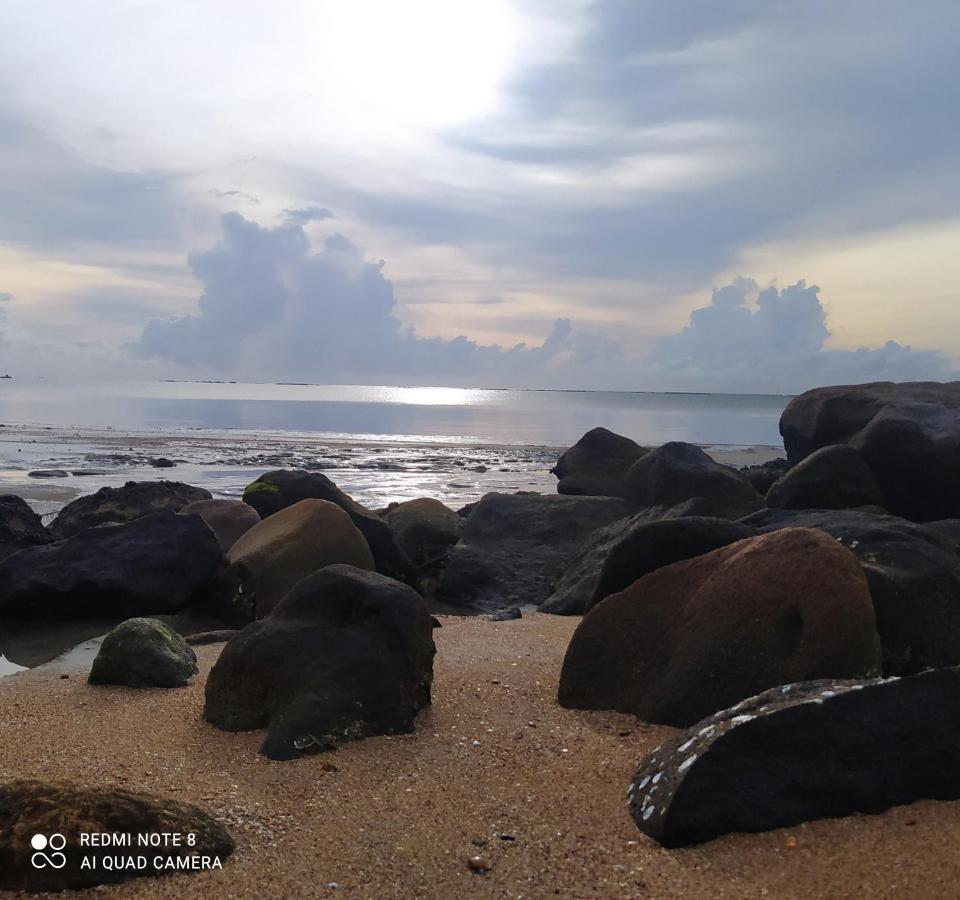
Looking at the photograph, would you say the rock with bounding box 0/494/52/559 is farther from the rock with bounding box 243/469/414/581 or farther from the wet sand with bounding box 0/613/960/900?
the wet sand with bounding box 0/613/960/900

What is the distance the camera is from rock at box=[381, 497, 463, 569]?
44.1 feet

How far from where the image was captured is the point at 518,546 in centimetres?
1241

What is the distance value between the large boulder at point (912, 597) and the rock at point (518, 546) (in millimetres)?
5306

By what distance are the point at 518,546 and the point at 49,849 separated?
9.37m

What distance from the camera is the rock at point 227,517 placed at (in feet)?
42.6

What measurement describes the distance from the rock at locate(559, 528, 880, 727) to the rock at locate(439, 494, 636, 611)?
17.7 ft

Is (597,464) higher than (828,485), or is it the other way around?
(828,485)

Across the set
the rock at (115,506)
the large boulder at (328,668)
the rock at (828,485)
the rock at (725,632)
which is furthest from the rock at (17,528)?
the rock at (828,485)

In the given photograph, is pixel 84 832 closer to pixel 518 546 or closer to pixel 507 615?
pixel 507 615

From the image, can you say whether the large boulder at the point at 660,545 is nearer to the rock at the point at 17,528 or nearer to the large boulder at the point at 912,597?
the large boulder at the point at 912,597

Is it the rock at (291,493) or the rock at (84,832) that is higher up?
the rock at (291,493)

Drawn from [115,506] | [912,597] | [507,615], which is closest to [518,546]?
[507,615]

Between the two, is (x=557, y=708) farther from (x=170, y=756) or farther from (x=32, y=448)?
(x=32, y=448)

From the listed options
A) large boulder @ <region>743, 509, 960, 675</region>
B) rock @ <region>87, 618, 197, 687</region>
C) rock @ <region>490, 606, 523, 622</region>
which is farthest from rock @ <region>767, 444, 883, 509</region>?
rock @ <region>87, 618, 197, 687</region>
